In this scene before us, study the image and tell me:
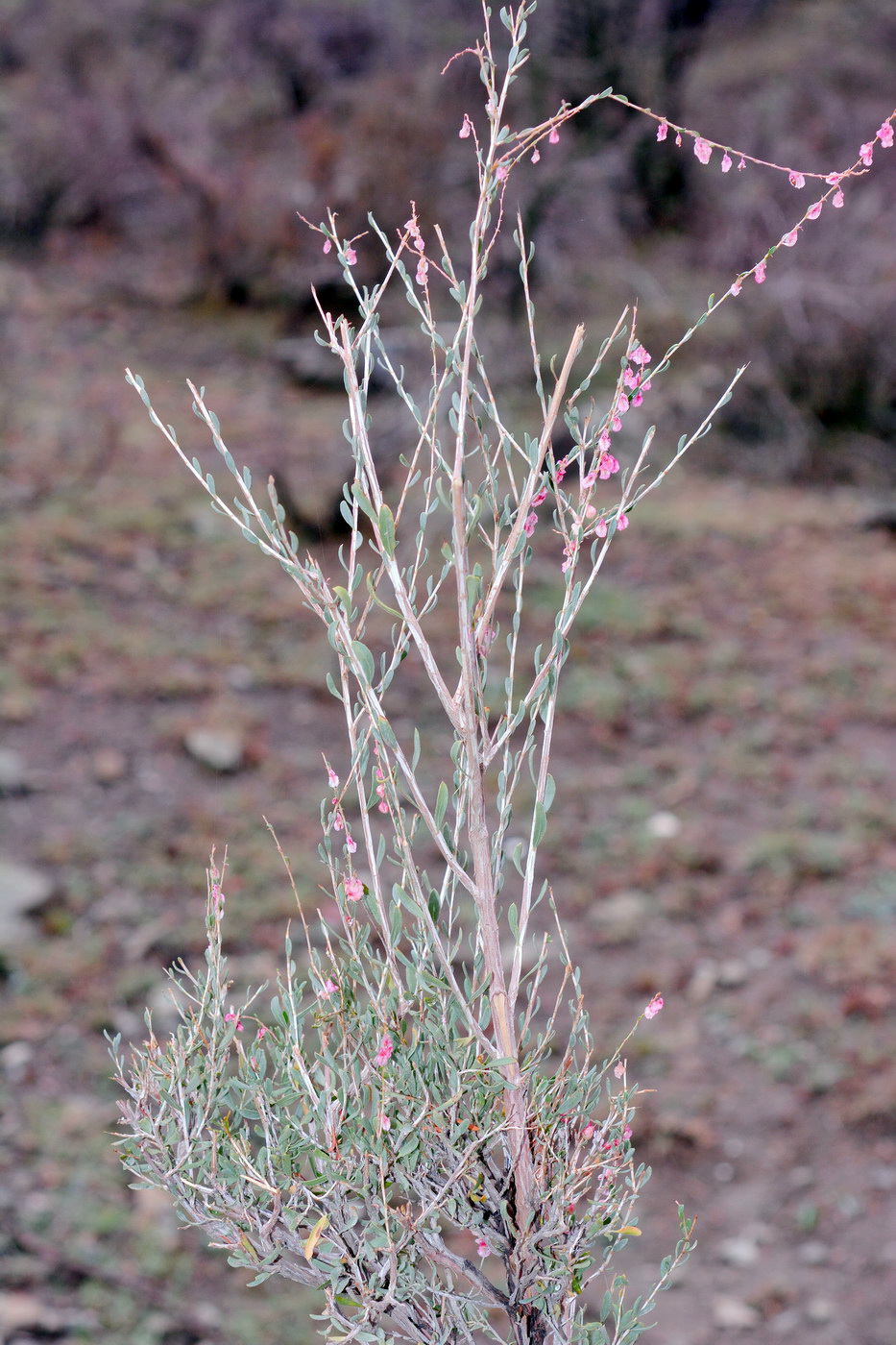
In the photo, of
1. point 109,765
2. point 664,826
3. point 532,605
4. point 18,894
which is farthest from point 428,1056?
point 532,605

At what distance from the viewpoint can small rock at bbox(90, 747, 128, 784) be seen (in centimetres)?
462

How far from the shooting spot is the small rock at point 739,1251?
3.05 meters

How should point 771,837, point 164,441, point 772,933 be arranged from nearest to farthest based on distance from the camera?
point 772,933
point 771,837
point 164,441

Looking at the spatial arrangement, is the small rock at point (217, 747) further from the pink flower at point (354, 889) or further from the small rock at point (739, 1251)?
the pink flower at point (354, 889)

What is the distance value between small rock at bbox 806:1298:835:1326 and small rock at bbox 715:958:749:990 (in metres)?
1.14

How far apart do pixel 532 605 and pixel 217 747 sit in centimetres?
187

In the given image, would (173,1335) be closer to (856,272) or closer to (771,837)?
(771,837)

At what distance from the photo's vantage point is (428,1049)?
144 centimetres

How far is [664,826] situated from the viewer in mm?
4688

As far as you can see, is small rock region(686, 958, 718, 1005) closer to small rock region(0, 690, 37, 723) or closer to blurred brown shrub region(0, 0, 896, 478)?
small rock region(0, 690, 37, 723)

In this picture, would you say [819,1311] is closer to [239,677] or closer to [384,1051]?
[384,1051]

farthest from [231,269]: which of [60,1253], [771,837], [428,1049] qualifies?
[428,1049]

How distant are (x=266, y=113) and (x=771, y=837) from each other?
314 inches

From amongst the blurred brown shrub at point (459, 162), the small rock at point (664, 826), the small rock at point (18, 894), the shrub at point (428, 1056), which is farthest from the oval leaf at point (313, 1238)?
the blurred brown shrub at point (459, 162)
